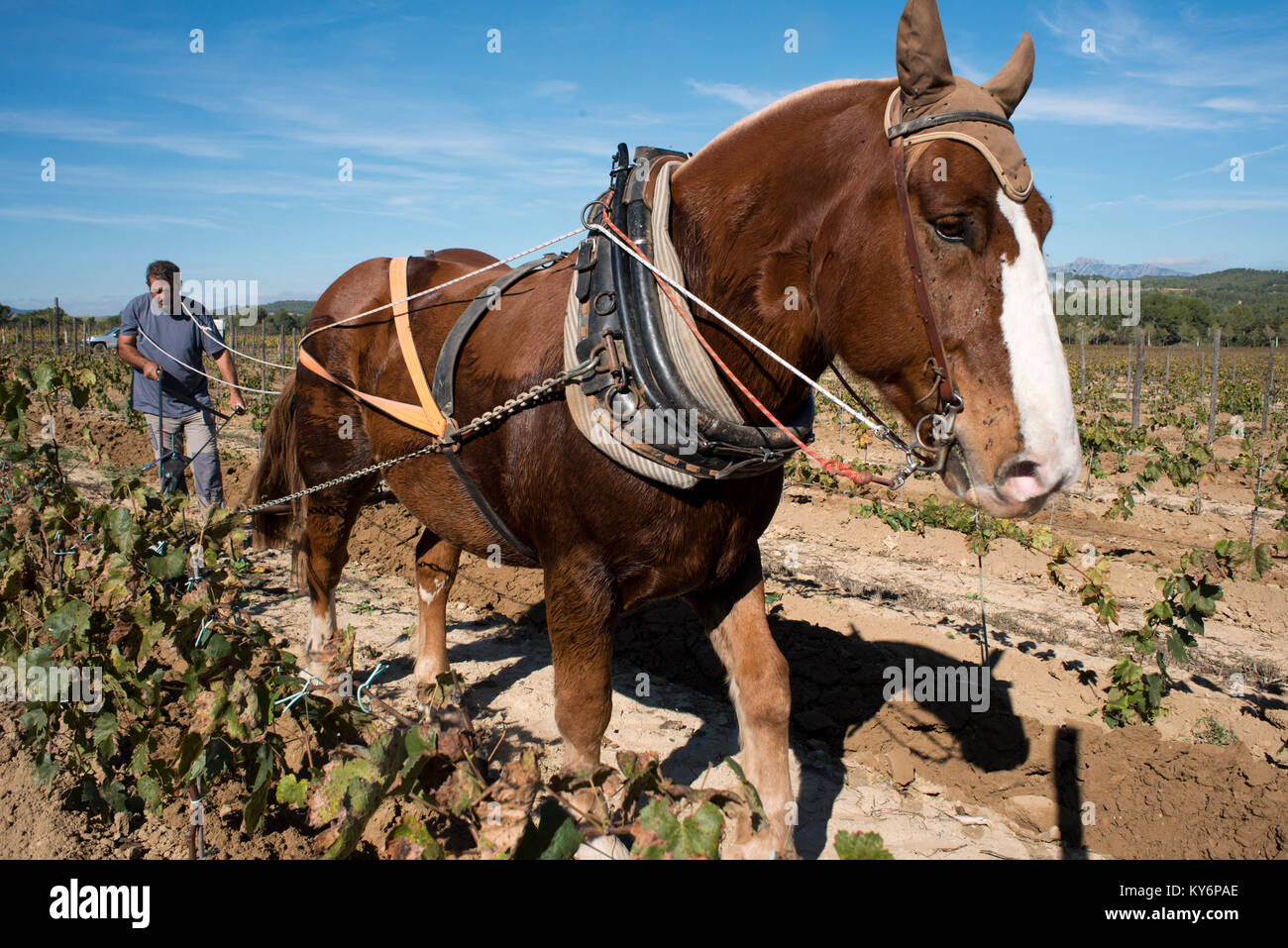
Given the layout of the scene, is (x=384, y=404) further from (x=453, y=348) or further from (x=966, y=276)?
(x=966, y=276)

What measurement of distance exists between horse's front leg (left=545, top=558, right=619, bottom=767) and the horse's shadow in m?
1.14

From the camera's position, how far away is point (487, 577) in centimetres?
672

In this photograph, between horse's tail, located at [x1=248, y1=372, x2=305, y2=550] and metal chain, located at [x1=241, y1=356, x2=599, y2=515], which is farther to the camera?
horse's tail, located at [x1=248, y1=372, x2=305, y2=550]

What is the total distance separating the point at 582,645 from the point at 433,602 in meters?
2.19

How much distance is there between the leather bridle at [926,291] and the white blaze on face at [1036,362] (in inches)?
5.9

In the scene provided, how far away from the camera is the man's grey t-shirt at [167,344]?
5.91 metres

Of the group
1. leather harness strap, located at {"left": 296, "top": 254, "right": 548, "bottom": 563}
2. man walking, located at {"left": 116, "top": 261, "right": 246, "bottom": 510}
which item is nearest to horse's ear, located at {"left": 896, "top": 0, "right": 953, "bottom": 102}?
leather harness strap, located at {"left": 296, "top": 254, "right": 548, "bottom": 563}

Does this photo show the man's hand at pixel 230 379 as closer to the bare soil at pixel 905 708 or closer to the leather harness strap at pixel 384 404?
the bare soil at pixel 905 708

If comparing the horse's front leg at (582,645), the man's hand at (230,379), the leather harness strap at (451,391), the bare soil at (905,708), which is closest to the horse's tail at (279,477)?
the bare soil at (905,708)

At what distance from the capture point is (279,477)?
466 centimetres

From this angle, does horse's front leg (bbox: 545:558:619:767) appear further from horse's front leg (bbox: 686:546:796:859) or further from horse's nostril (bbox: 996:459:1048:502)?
horse's nostril (bbox: 996:459:1048:502)

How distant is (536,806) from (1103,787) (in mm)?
2861

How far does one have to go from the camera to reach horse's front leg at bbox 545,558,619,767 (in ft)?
8.10
